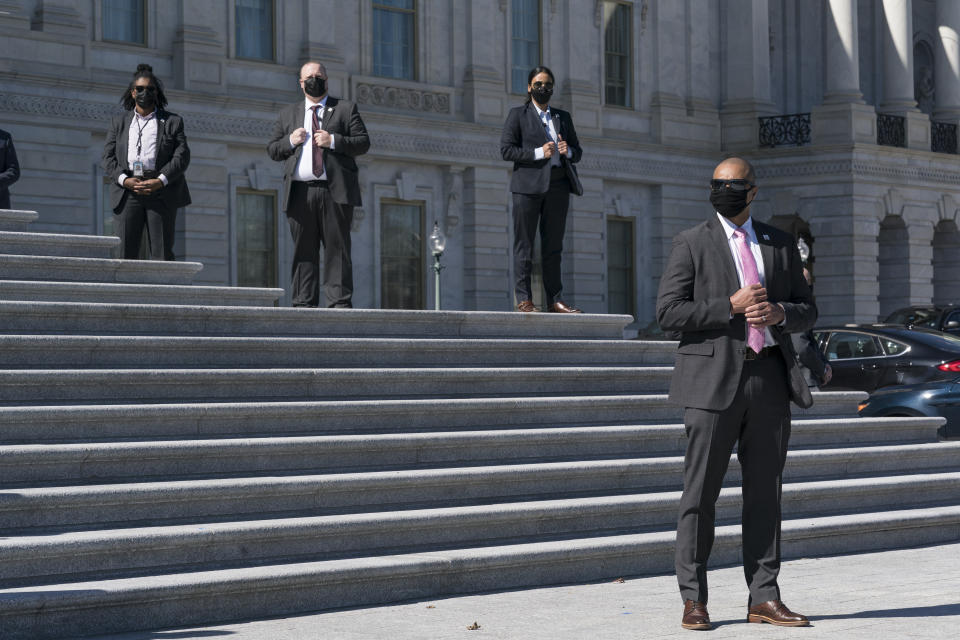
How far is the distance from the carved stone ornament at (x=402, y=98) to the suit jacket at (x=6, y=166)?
19.4 meters

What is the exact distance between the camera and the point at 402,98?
1355 inches

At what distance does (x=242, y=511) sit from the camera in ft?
29.4

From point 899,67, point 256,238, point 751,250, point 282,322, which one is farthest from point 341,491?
point 899,67

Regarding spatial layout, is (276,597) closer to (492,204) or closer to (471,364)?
(471,364)

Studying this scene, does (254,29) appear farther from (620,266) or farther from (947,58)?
(947,58)

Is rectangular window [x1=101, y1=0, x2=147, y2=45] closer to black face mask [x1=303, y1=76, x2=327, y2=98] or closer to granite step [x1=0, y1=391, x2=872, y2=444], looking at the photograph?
black face mask [x1=303, y1=76, x2=327, y2=98]

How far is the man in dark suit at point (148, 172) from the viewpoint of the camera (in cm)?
1310

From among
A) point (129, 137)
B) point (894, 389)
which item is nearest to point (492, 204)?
Result: point (894, 389)

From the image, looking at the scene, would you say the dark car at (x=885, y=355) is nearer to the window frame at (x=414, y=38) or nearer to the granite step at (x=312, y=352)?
the granite step at (x=312, y=352)

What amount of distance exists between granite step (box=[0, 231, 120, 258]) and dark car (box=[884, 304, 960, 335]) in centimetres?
1686

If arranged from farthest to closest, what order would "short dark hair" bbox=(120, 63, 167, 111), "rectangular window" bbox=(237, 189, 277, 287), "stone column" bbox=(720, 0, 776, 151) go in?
"stone column" bbox=(720, 0, 776, 151)
"rectangular window" bbox=(237, 189, 277, 287)
"short dark hair" bbox=(120, 63, 167, 111)

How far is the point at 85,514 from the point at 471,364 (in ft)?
14.0

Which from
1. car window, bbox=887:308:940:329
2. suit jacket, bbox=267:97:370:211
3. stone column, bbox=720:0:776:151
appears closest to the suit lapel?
suit jacket, bbox=267:97:370:211

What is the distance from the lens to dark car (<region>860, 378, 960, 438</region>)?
17.0 metres
